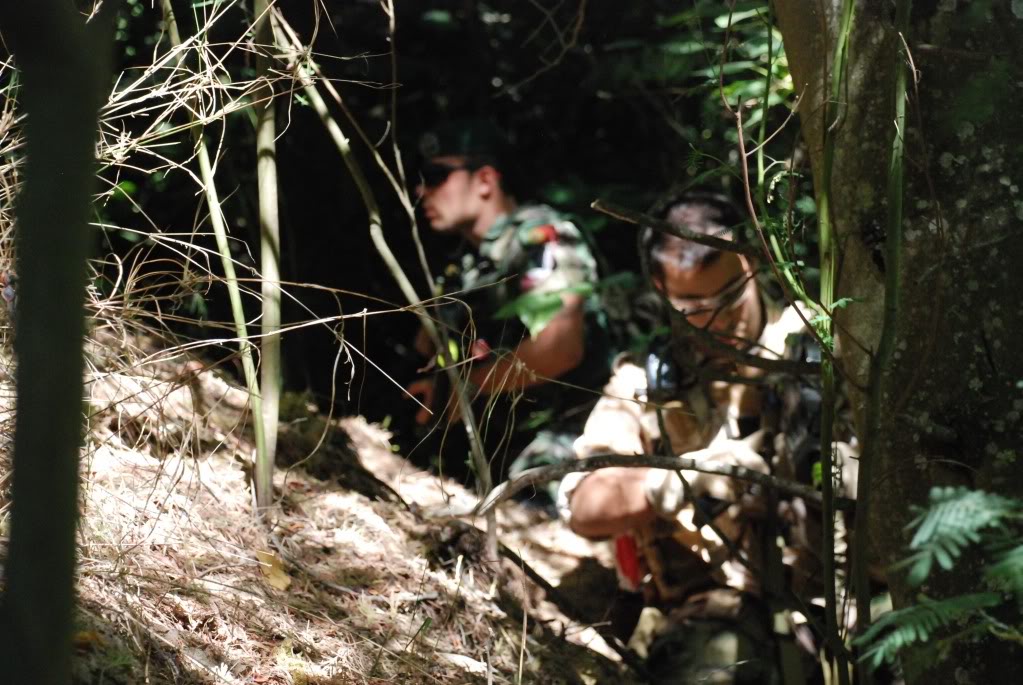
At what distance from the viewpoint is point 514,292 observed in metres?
3.95

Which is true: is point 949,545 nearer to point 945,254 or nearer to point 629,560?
point 945,254

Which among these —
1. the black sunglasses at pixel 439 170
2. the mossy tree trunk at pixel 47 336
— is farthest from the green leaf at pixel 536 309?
the mossy tree trunk at pixel 47 336

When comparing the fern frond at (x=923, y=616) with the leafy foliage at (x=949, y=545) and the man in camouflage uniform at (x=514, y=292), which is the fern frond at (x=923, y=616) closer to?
the leafy foliage at (x=949, y=545)

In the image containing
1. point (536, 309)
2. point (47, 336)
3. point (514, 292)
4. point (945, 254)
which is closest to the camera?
point (47, 336)

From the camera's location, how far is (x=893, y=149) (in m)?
1.69

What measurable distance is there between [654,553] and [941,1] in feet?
6.03

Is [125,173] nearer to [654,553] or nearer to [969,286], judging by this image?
[654,553]

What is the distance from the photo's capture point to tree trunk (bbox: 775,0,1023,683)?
182 centimetres

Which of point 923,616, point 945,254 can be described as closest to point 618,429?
point 945,254

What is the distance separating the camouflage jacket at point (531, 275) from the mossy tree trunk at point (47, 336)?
2.63 metres

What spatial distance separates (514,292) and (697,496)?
142cm

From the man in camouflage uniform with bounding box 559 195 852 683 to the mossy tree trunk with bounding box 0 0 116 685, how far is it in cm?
198

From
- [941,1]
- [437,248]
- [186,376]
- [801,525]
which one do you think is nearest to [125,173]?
[437,248]

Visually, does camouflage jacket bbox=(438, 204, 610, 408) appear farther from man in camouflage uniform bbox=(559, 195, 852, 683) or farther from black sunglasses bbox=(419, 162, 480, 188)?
man in camouflage uniform bbox=(559, 195, 852, 683)
